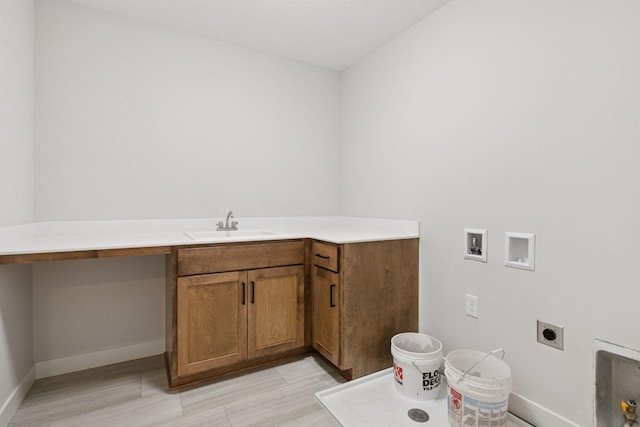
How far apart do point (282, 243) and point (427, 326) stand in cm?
112

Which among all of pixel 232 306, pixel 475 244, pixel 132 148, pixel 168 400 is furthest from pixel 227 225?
pixel 475 244

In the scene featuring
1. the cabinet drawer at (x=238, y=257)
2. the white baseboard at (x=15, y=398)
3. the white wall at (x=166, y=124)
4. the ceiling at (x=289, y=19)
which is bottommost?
the white baseboard at (x=15, y=398)

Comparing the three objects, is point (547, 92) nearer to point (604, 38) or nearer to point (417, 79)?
point (604, 38)

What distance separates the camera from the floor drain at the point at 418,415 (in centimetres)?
154

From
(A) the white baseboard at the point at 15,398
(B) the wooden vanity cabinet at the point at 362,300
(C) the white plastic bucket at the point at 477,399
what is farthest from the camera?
(B) the wooden vanity cabinet at the point at 362,300

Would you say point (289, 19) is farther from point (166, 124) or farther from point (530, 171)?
point (530, 171)

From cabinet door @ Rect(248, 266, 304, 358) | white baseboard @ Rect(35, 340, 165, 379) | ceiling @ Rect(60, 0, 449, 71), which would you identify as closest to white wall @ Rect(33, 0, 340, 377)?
white baseboard @ Rect(35, 340, 165, 379)

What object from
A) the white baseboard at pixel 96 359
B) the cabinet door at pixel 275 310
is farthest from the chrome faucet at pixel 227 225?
the white baseboard at pixel 96 359

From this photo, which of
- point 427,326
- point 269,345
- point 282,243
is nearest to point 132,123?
point 282,243

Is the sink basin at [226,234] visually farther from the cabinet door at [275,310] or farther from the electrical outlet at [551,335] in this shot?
the electrical outlet at [551,335]

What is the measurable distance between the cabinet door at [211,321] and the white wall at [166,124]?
0.74 m

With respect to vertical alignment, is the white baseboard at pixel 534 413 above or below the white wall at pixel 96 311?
below

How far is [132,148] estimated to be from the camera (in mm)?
2186

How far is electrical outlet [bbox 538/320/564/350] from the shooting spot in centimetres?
141
